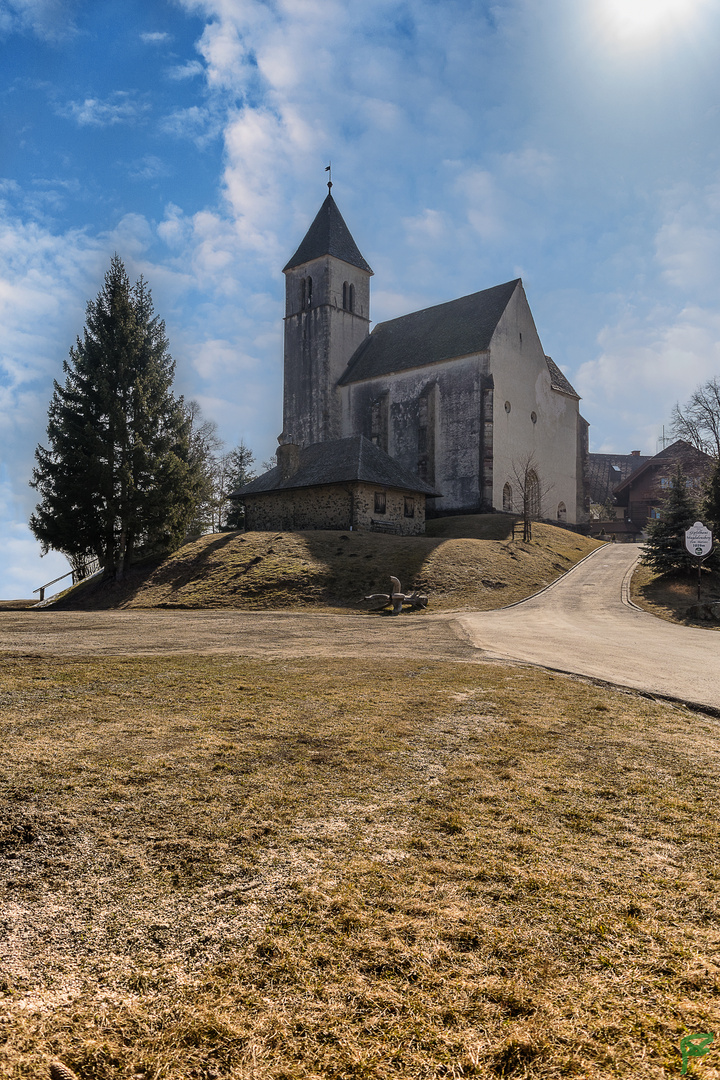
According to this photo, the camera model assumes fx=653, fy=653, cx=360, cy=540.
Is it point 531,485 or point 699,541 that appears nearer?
point 699,541

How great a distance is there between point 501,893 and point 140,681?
486 cm

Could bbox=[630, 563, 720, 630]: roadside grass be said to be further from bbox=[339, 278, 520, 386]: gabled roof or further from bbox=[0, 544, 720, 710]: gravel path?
bbox=[339, 278, 520, 386]: gabled roof

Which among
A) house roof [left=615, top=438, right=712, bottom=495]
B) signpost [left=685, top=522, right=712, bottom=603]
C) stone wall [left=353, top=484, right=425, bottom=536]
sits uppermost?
house roof [left=615, top=438, right=712, bottom=495]

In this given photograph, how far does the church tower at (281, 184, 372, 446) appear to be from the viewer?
46.9m

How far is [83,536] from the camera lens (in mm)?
27938

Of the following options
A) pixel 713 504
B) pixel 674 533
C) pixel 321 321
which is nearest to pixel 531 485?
pixel 713 504

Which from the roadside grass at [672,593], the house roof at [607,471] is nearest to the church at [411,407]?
the roadside grass at [672,593]

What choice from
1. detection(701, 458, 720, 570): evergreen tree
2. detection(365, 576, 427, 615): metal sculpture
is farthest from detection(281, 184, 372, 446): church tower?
detection(365, 576, 427, 615): metal sculpture

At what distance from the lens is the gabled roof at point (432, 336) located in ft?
135

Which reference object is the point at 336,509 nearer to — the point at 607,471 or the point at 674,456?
the point at 674,456

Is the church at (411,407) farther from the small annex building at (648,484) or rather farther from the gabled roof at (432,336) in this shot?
the small annex building at (648,484)

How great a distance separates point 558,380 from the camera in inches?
1941

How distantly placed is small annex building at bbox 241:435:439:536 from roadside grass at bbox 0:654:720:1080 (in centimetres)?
2643

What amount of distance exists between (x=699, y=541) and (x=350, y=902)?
21.0m
